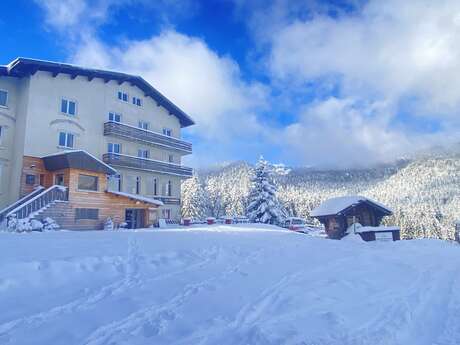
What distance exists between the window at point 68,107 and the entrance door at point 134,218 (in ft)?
31.9

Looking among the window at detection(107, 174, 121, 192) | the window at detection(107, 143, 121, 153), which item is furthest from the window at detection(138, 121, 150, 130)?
the window at detection(107, 174, 121, 192)

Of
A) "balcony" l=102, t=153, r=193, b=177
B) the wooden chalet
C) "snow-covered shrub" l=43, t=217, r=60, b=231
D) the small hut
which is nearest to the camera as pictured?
"snow-covered shrub" l=43, t=217, r=60, b=231

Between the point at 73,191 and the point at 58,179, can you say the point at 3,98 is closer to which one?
the point at 58,179

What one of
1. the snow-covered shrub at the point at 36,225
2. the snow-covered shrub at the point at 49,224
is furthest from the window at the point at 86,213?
the snow-covered shrub at the point at 36,225

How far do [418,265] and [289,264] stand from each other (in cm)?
503

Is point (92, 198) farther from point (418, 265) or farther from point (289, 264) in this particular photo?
point (418, 265)

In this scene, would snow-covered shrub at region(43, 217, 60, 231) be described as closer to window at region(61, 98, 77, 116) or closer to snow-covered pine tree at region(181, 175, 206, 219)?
window at region(61, 98, 77, 116)

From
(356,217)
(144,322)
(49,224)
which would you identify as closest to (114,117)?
(49,224)

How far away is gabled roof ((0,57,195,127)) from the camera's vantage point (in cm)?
A: 2594

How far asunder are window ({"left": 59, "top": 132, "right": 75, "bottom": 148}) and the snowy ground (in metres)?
18.5

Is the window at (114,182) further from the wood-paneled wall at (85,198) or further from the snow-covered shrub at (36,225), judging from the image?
the snow-covered shrub at (36,225)

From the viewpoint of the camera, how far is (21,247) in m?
11.5

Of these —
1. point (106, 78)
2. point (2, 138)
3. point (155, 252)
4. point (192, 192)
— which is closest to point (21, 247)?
point (155, 252)

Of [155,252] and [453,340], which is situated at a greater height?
[155,252]
